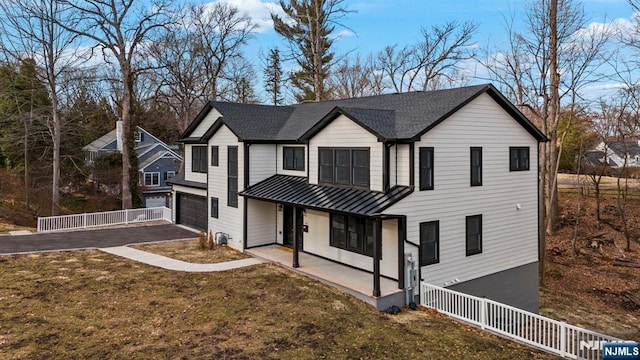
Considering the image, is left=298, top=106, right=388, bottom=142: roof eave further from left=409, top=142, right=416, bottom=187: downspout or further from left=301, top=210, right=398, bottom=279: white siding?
left=301, top=210, right=398, bottom=279: white siding

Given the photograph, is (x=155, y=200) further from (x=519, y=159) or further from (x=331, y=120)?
(x=519, y=159)

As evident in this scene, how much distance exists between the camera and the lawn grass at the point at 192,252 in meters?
16.4

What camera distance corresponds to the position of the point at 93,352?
880cm

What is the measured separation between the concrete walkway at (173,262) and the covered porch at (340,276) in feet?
3.34

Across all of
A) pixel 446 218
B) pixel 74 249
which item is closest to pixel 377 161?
pixel 446 218

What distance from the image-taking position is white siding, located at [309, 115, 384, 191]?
13.3 metres

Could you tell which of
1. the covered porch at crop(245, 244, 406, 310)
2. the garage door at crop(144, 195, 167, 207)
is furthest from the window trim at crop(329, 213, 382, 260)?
the garage door at crop(144, 195, 167, 207)

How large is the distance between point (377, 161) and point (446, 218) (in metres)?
2.94

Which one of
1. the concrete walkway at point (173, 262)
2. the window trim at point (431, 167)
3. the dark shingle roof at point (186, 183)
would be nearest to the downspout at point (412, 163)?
the window trim at point (431, 167)

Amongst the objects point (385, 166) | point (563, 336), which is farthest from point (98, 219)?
point (563, 336)

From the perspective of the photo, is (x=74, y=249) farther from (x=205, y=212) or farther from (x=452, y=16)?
(x=452, y=16)

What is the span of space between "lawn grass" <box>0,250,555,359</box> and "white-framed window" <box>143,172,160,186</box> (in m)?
28.3

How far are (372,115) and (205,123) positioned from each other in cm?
1042

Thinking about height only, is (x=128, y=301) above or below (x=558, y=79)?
below
